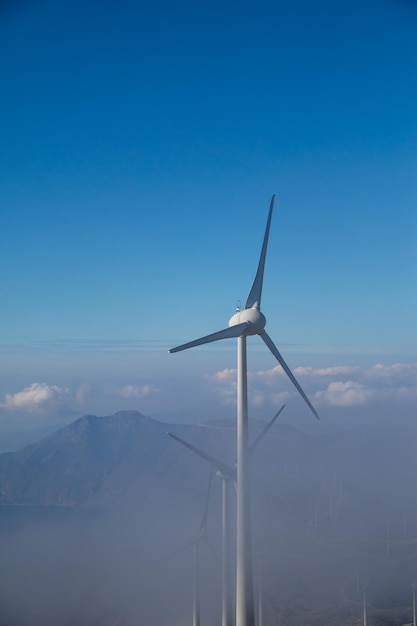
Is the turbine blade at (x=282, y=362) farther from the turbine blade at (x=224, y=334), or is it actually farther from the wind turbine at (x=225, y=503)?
the wind turbine at (x=225, y=503)

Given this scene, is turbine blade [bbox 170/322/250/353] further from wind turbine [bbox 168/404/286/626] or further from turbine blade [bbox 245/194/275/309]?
wind turbine [bbox 168/404/286/626]

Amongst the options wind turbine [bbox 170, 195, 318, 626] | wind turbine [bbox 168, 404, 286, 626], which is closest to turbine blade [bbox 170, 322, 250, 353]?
wind turbine [bbox 170, 195, 318, 626]

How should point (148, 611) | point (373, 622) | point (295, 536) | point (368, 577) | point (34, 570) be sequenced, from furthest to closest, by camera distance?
1. point (295, 536)
2. point (34, 570)
3. point (368, 577)
4. point (148, 611)
5. point (373, 622)

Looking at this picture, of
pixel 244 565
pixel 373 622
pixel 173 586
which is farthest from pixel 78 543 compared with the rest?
pixel 244 565

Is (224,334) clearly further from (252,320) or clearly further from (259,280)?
(259,280)

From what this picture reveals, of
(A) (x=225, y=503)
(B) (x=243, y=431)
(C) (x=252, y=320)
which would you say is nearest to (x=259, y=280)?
(C) (x=252, y=320)

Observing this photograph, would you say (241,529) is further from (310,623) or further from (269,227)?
(310,623)

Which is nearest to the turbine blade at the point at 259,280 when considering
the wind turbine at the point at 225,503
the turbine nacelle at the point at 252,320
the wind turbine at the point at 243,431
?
→ the wind turbine at the point at 243,431
